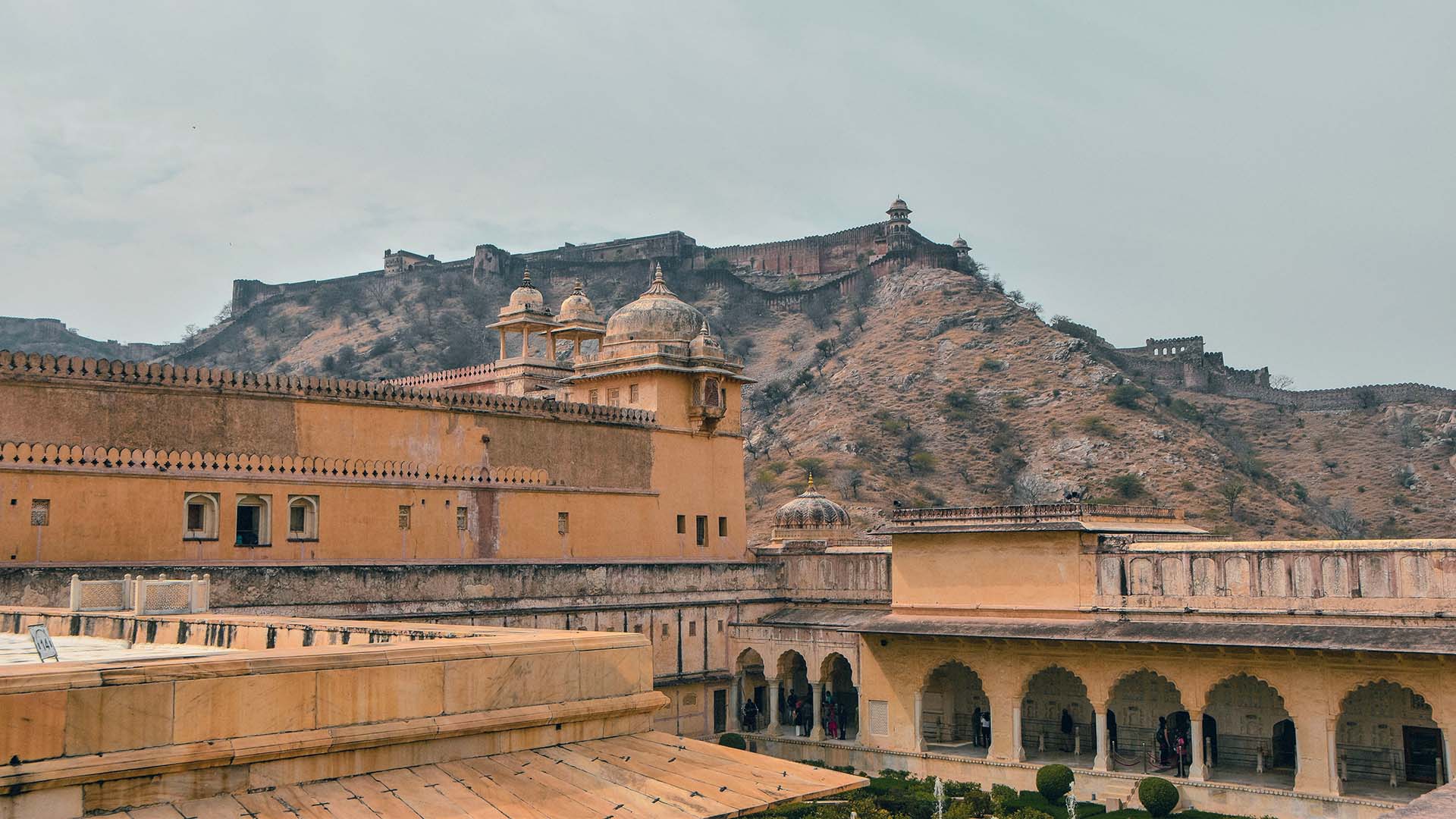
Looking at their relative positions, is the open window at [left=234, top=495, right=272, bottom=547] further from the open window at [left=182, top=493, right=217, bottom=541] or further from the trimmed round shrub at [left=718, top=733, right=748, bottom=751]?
the trimmed round shrub at [left=718, top=733, right=748, bottom=751]

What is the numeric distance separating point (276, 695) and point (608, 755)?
2.23 m

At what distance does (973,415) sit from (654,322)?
39.5 meters

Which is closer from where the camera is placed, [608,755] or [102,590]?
[608,755]

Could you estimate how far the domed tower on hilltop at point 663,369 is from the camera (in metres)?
33.9

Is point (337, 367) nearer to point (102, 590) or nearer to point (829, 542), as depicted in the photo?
point (829, 542)

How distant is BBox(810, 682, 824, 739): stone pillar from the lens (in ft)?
98.6

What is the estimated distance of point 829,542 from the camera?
36.0m

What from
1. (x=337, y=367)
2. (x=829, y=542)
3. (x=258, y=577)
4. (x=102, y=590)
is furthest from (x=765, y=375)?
(x=102, y=590)

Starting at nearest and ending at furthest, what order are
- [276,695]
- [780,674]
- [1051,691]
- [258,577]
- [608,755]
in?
1. [276,695]
2. [608,755]
3. [258,577]
4. [1051,691]
5. [780,674]

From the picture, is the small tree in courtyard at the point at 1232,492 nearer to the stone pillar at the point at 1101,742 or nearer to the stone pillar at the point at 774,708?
the stone pillar at the point at 774,708

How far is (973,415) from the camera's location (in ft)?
233

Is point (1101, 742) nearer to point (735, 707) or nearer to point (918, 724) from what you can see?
point (918, 724)

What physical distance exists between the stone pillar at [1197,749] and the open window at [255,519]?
675 inches

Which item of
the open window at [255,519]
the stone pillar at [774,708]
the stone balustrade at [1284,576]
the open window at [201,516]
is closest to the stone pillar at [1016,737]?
the stone balustrade at [1284,576]
